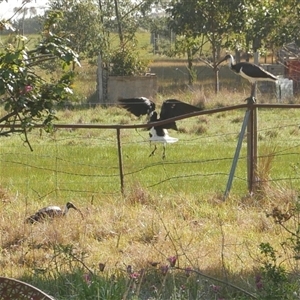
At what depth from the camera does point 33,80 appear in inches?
223

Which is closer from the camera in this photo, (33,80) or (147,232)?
(33,80)

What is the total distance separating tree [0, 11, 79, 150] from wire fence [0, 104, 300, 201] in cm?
223

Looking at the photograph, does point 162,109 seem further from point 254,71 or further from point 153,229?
point 153,229

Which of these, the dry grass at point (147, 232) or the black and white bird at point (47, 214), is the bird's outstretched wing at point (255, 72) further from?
the black and white bird at point (47, 214)

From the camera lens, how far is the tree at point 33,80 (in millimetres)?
5414

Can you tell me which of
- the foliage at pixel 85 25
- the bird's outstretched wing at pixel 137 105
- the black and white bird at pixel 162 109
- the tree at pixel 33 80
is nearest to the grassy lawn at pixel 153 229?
the tree at pixel 33 80

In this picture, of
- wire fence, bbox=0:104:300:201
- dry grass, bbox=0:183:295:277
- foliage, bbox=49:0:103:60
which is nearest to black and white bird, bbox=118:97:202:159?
wire fence, bbox=0:104:300:201

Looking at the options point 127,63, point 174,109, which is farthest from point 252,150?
point 127,63

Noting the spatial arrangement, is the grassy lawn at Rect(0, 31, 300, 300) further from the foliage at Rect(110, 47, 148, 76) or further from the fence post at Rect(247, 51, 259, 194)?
the foliage at Rect(110, 47, 148, 76)

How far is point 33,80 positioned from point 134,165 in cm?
720

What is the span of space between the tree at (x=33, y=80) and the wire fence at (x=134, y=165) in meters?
2.23

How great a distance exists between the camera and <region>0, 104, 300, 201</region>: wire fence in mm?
10000

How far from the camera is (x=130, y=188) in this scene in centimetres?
973

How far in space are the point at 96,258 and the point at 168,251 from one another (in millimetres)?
600
